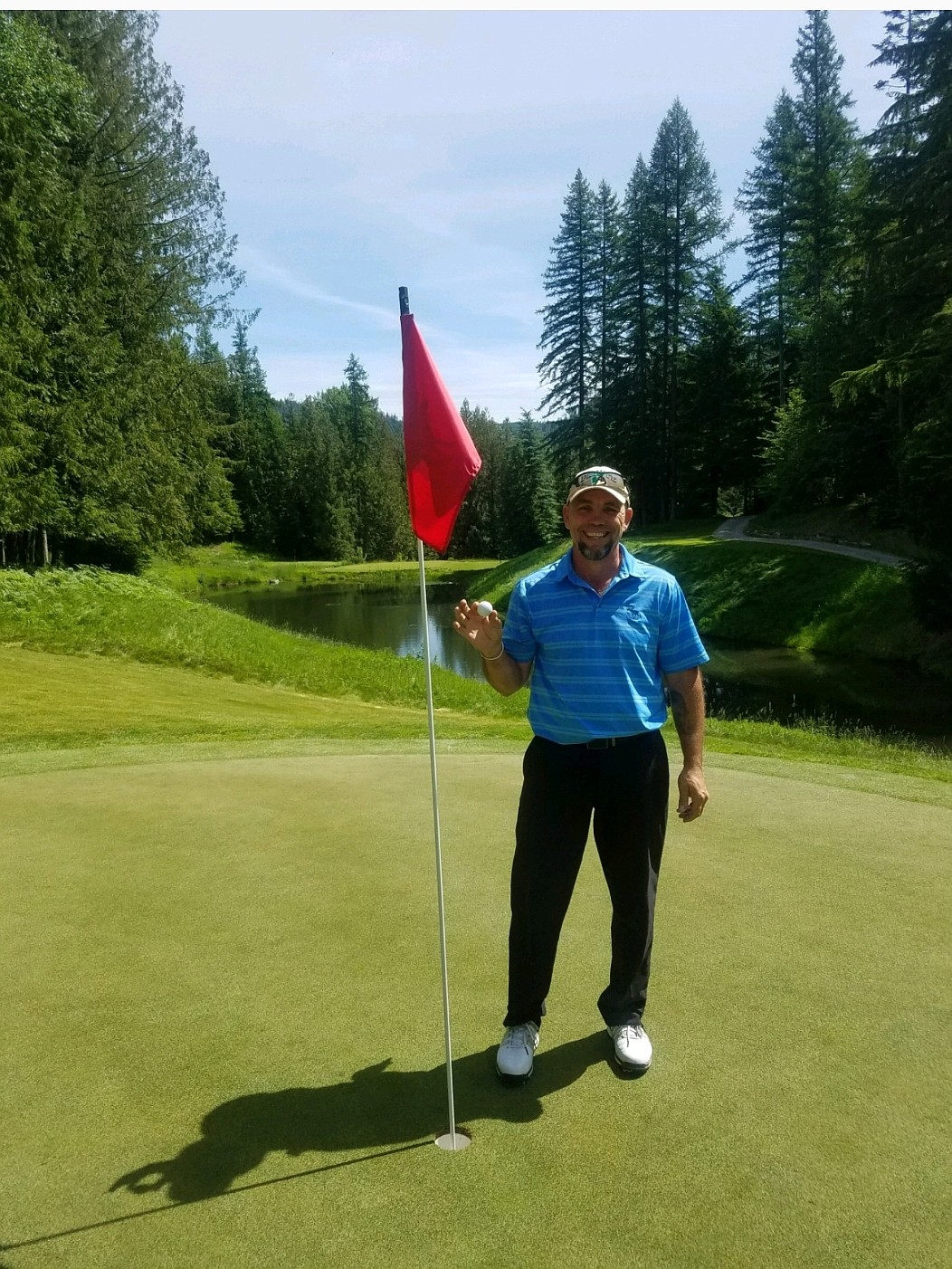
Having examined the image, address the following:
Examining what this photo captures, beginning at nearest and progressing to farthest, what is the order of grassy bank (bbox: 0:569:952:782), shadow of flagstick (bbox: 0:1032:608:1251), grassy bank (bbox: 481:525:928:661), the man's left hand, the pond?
shadow of flagstick (bbox: 0:1032:608:1251)
the man's left hand
grassy bank (bbox: 0:569:952:782)
the pond
grassy bank (bbox: 481:525:928:661)

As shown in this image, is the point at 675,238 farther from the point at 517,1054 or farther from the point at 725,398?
the point at 517,1054

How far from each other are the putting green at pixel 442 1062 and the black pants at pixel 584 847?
16cm

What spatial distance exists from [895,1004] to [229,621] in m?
20.5

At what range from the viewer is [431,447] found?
2.91 meters

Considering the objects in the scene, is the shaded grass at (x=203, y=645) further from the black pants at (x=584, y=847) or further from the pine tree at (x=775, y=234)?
the pine tree at (x=775, y=234)

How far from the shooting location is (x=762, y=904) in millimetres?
3877

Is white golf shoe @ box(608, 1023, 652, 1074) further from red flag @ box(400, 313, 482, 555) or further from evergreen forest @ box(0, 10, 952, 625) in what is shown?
evergreen forest @ box(0, 10, 952, 625)

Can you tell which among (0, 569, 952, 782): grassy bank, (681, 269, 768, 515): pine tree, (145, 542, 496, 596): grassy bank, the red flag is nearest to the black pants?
the red flag

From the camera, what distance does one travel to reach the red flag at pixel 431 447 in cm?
286

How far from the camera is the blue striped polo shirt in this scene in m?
2.96

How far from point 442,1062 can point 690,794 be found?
1.15 meters

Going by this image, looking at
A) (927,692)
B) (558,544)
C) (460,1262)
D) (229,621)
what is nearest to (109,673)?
(229,621)

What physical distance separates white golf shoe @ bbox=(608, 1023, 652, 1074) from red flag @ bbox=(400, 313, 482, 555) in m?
1.57

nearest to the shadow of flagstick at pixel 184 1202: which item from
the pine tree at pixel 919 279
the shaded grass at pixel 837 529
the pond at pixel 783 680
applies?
the pond at pixel 783 680
